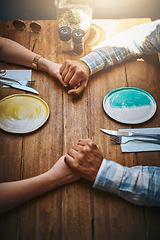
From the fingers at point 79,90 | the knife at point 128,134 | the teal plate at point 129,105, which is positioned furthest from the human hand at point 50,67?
the knife at point 128,134

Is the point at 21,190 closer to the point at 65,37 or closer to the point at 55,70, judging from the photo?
the point at 55,70

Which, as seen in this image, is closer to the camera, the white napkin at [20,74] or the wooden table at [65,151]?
the wooden table at [65,151]

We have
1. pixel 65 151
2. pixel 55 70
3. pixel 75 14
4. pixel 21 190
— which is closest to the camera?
pixel 21 190

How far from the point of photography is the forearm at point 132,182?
0.74 meters

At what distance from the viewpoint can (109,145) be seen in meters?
0.90

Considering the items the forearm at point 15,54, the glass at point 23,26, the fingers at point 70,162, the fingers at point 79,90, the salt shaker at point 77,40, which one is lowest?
the fingers at point 70,162

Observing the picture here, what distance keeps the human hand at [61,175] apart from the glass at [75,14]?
95 cm

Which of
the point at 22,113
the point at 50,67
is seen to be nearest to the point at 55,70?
the point at 50,67

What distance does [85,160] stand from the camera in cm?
81

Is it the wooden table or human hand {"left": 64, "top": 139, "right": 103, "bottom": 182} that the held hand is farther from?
human hand {"left": 64, "top": 139, "right": 103, "bottom": 182}

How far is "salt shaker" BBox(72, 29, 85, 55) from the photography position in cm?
117

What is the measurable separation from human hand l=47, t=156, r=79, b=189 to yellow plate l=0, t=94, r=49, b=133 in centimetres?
22

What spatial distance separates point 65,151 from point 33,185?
200mm

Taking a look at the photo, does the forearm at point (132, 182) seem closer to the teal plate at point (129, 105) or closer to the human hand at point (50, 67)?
the teal plate at point (129, 105)
